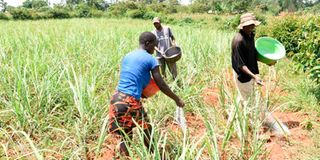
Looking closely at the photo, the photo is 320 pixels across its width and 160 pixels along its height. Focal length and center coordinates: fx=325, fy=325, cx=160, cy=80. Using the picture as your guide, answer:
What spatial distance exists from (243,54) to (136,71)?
130 cm

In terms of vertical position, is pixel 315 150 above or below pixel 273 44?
below

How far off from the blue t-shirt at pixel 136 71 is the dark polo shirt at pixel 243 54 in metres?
1.08

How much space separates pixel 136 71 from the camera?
2598 millimetres

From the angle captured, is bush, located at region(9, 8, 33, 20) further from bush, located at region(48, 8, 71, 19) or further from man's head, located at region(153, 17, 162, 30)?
man's head, located at region(153, 17, 162, 30)

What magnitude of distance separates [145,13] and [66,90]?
27.8 meters

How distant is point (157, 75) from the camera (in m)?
2.61

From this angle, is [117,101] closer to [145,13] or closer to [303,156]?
[303,156]

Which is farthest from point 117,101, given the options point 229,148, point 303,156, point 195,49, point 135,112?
point 195,49

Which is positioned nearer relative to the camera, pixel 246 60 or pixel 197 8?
pixel 246 60

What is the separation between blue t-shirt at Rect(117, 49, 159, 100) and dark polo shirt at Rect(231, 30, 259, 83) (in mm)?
1080

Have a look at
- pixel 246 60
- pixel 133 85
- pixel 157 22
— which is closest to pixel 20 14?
pixel 157 22

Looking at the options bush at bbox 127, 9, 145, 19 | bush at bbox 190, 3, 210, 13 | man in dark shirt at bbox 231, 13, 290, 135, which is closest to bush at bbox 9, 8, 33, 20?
bush at bbox 127, 9, 145, 19

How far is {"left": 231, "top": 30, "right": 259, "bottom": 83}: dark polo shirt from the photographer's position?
330 centimetres

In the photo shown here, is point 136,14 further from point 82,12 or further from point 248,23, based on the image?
point 248,23
